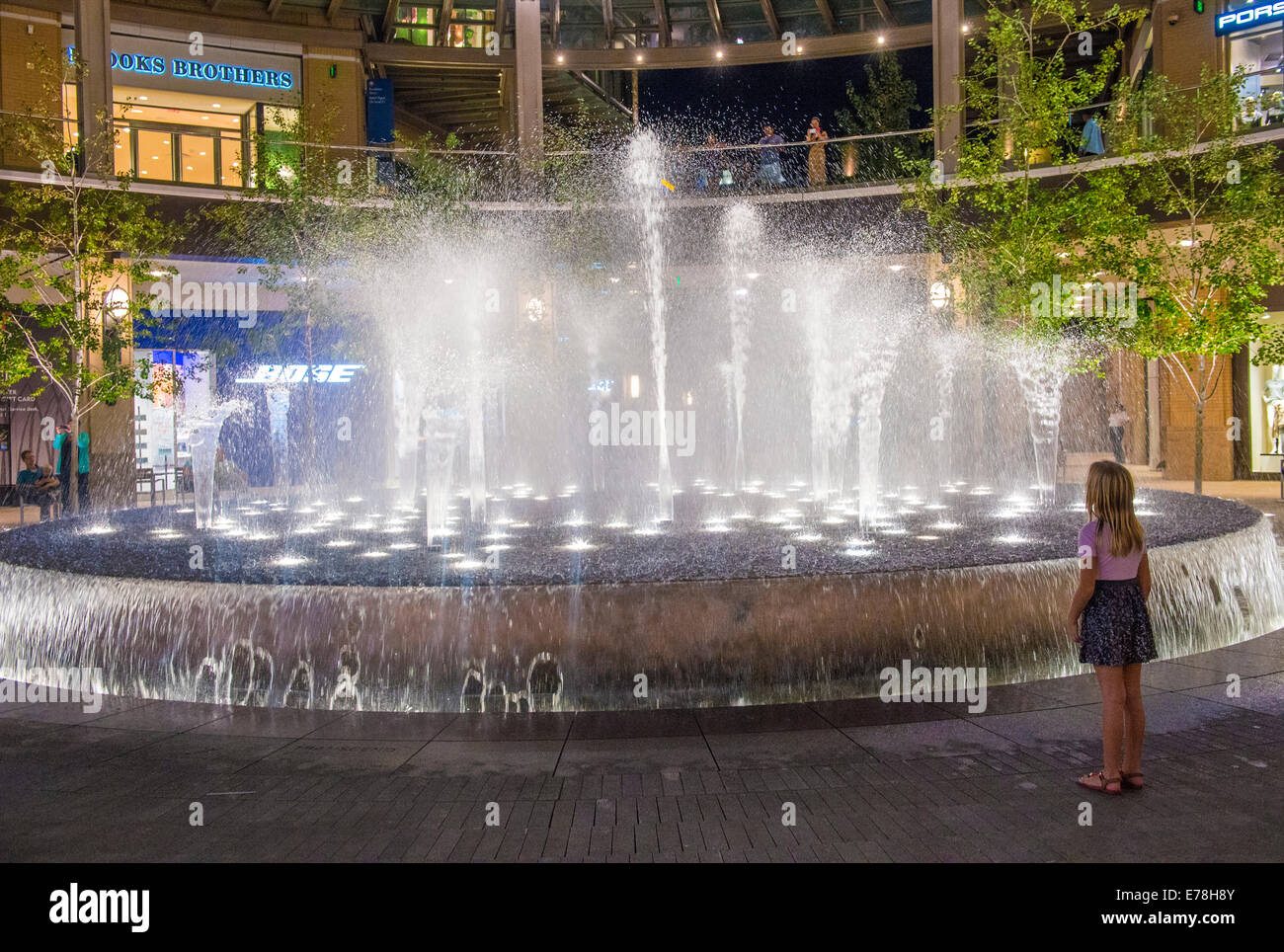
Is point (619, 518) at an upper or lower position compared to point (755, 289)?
lower

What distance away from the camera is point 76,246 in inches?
650

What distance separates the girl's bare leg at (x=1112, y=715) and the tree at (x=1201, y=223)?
38.5 ft

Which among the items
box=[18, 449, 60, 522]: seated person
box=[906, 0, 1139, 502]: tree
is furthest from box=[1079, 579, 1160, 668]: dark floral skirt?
box=[18, 449, 60, 522]: seated person

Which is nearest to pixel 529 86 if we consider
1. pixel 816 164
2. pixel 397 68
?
pixel 816 164

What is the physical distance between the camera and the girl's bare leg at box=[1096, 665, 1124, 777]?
444 centimetres

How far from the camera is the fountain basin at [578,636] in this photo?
19.7 feet

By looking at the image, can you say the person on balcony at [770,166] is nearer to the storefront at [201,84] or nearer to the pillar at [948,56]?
the pillar at [948,56]

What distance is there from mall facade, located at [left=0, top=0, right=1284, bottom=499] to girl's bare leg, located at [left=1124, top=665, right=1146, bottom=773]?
16277 millimetres

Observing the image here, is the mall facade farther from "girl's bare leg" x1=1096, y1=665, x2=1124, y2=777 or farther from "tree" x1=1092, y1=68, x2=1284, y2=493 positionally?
"girl's bare leg" x1=1096, y1=665, x2=1124, y2=777

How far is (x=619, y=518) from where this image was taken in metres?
12.2

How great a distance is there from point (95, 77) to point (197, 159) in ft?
7.63
